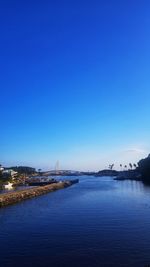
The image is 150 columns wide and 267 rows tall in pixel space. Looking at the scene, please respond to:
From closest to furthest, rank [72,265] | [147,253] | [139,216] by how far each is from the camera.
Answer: [72,265] < [147,253] < [139,216]

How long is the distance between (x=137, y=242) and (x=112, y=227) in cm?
807

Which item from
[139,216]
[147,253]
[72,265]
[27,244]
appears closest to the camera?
[72,265]

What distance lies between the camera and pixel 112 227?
1603 inches

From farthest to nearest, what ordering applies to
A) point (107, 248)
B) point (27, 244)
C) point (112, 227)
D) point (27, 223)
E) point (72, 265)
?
point (27, 223) → point (112, 227) → point (27, 244) → point (107, 248) → point (72, 265)

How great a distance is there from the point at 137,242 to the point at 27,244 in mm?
10102

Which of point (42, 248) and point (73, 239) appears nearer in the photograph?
point (42, 248)

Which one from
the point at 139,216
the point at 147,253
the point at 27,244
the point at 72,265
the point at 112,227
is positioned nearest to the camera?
the point at 72,265

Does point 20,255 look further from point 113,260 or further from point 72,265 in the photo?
point 113,260

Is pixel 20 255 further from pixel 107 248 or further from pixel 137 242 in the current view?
pixel 137 242

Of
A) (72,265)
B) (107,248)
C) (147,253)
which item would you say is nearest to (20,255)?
(72,265)

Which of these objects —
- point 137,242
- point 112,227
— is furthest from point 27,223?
point 137,242

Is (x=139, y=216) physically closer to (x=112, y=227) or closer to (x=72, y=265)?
(x=112, y=227)

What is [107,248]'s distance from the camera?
31.1m

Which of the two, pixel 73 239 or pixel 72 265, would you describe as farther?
pixel 73 239
